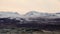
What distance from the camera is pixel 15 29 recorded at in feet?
3.89

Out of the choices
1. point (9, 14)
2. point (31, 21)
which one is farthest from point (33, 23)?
point (9, 14)

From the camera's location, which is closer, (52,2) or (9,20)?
(9,20)

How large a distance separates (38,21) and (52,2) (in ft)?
1.00

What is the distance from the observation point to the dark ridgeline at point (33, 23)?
1.17m

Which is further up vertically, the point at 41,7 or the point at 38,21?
the point at 41,7

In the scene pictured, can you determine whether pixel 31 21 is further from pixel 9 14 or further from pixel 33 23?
pixel 9 14

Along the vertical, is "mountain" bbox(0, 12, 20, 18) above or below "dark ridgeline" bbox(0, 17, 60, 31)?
above

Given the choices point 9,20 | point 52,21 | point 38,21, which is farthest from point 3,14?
point 52,21

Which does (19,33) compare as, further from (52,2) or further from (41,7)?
(52,2)

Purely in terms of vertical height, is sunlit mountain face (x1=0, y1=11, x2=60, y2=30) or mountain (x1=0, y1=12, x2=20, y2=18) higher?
mountain (x1=0, y1=12, x2=20, y2=18)

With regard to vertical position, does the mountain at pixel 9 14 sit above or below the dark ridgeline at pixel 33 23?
above

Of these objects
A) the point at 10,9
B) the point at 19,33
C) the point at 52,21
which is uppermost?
the point at 10,9

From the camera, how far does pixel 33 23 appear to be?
3.85 ft

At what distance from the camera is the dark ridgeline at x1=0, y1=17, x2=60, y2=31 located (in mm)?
1165
